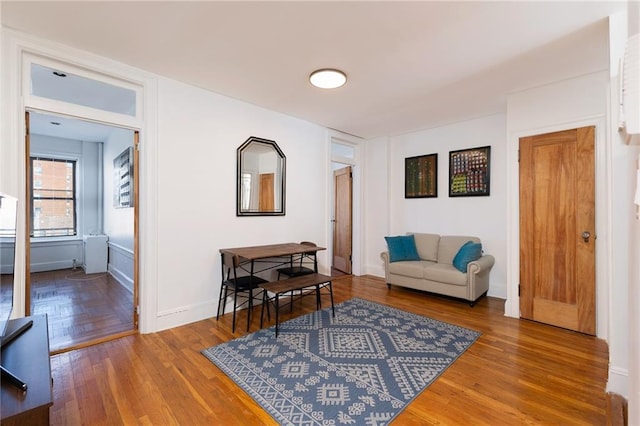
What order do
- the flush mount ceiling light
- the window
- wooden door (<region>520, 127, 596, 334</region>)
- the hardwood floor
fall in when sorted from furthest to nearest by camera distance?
the window
wooden door (<region>520, 127, 596, 334</region>)
the flush mount ceiling light
the hardwood floor

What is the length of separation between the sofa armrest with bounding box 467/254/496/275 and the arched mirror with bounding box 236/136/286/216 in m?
2.59

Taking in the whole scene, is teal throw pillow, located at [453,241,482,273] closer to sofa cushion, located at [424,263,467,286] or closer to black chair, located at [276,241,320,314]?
sofa cushion, located at [424,263,467,286]

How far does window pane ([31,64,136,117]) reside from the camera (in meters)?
2.40

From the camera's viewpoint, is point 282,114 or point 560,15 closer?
point 560,15

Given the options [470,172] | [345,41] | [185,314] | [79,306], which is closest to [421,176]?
[470,172]

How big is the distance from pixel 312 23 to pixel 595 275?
3520 mm

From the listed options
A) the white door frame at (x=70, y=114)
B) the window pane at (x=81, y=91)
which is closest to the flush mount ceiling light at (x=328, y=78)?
the white door frame at (x=70, y=114)

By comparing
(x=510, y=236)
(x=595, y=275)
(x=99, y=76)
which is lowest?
(x=595, y=275)

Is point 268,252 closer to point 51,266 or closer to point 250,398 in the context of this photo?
point 250,398

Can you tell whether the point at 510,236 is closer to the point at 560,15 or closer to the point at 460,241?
the point at 460,241

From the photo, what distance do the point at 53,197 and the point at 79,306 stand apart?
3.47 metres

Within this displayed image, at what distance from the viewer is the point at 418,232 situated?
4918 mm

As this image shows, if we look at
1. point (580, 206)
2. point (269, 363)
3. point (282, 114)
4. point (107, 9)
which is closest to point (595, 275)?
point (580, 206)

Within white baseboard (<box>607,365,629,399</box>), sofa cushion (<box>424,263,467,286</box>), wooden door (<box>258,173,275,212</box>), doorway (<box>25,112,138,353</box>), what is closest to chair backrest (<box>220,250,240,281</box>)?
wooden door (<box>258,173,275,212</box>)
